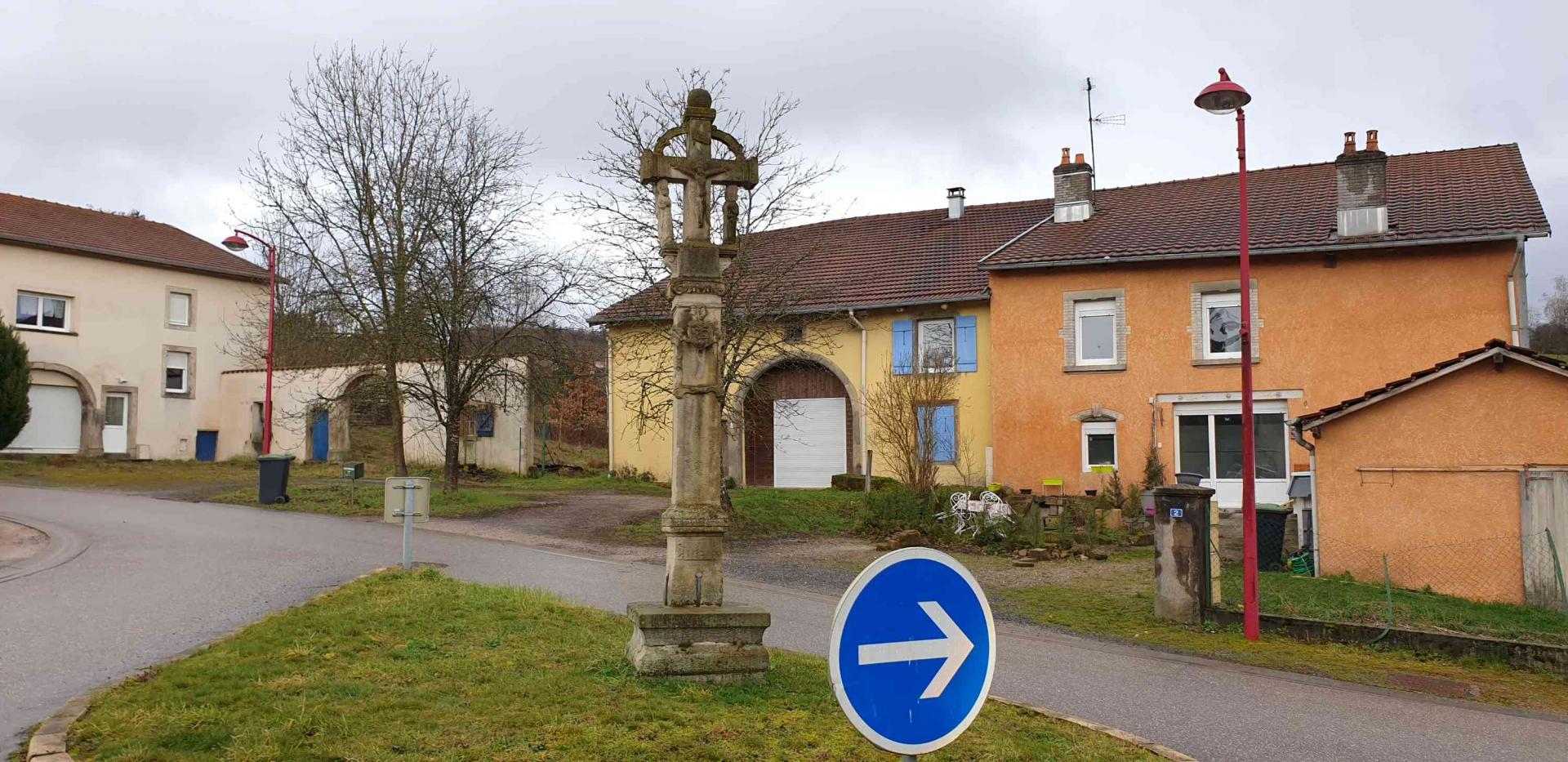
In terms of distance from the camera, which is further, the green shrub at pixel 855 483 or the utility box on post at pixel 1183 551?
the green shrub at pixel 855 483

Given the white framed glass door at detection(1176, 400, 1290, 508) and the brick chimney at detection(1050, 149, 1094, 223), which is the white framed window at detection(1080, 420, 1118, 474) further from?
the brick chimney at detection(1050, 149, 1094, 223)

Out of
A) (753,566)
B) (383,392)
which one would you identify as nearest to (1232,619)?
(753,566)

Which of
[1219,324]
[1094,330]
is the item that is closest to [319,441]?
[1094,330]

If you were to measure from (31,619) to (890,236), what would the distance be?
75.3ft

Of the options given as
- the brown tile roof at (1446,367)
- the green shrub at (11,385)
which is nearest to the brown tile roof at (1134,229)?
the brown tile roof at (1446,367)

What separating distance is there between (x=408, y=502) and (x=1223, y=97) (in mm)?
9432

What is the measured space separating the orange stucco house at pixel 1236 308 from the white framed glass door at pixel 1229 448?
3 centimetres

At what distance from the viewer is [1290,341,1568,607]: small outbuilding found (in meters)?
13.7

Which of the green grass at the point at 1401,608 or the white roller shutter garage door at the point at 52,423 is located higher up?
the white roller shutter garage door at the point at 52,423

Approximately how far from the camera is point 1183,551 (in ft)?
38.6

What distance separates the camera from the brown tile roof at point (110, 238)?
3315 centimetres

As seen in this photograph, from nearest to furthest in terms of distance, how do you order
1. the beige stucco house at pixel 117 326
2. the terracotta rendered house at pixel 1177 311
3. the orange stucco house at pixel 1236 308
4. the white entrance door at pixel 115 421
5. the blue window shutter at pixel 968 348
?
the orange stucco house at pixel 1236 308, the terracotta rendered house at pixel 1177 311, the blue window shutter at pixel 968 348, the beige stucco house at pixel 117 326, the white entrance door at pixel 115 421

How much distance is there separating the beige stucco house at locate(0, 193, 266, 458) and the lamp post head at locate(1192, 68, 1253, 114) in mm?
29372

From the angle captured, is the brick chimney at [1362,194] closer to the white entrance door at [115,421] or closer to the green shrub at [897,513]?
the green shrub at [897,513]
